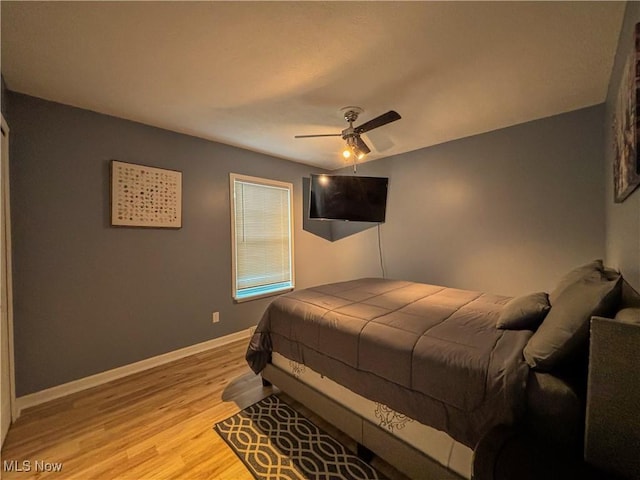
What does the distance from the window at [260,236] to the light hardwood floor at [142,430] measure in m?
1.25

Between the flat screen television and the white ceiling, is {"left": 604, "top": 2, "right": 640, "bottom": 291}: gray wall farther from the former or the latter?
the flat screen television

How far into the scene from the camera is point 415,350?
1.35m

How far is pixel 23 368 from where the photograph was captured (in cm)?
199

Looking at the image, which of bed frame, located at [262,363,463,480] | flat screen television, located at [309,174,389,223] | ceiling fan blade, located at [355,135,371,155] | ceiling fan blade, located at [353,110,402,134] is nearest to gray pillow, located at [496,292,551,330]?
bed frame, located at [262,363,463,480]

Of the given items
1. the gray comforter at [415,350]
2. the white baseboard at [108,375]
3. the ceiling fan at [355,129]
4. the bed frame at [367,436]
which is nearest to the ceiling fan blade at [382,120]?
the ceiling fan at [355,129]

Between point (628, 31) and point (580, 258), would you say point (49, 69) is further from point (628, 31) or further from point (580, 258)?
point (580, 258)

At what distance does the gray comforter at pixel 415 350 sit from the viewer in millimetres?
1110

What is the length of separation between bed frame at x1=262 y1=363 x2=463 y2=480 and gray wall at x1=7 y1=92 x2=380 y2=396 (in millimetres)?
1563

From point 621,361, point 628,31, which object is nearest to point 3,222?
point 621,361

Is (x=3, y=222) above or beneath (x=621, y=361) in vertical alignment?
above

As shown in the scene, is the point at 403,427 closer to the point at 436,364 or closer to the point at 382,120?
the point at 436,364

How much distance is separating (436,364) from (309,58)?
77.3 inches

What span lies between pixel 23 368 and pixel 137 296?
0.87 meters

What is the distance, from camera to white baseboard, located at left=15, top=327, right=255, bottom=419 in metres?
2.01
